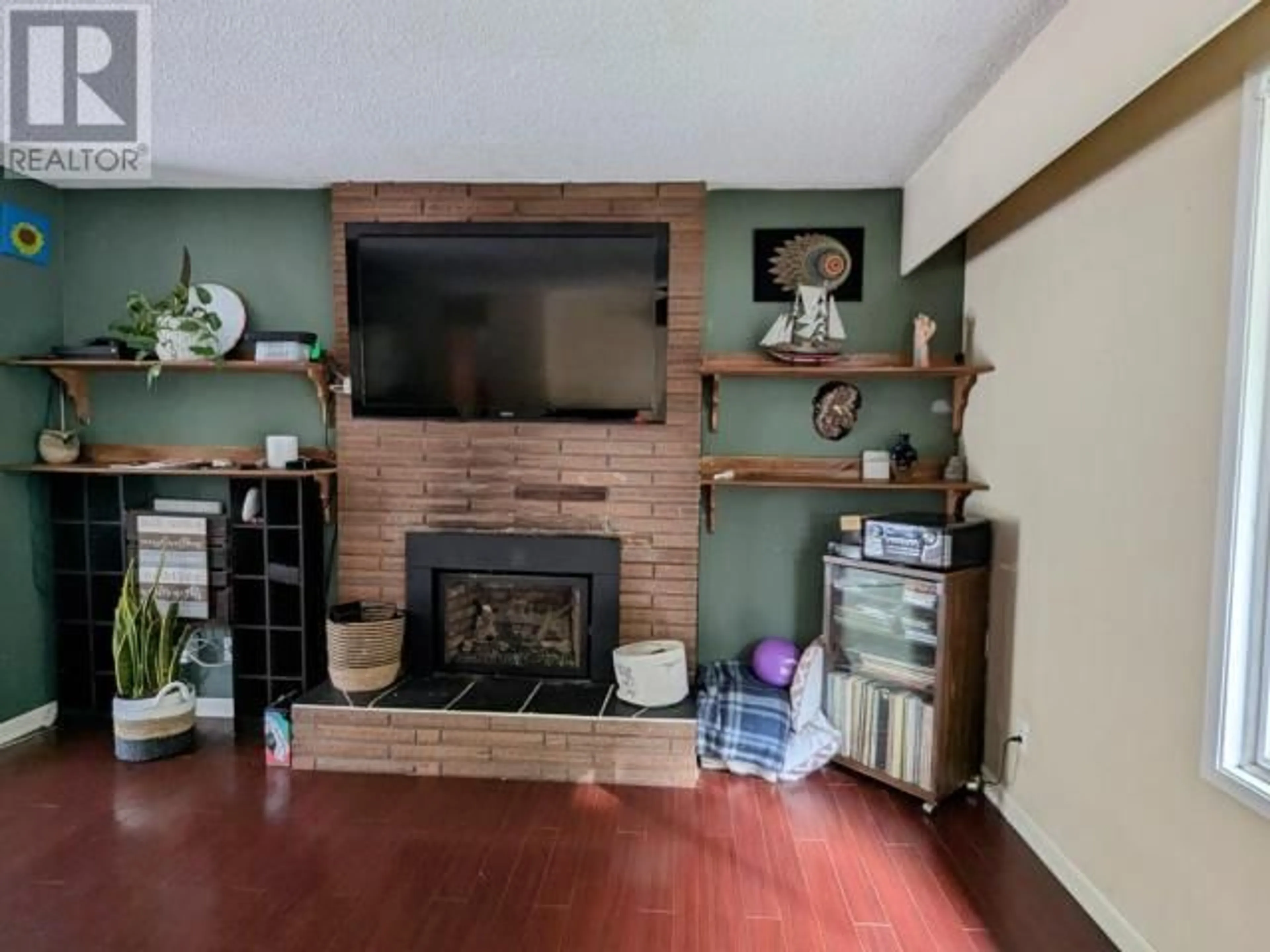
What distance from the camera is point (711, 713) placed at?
2975 millimetres

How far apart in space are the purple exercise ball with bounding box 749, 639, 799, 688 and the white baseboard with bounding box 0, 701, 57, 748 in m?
3.26

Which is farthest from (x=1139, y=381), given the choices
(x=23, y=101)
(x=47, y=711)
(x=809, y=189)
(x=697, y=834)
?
(x=47, y=711)

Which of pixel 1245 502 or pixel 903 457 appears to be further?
pixel 903 457

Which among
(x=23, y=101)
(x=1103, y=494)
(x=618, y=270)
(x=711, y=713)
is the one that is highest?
(x=23, y=101)

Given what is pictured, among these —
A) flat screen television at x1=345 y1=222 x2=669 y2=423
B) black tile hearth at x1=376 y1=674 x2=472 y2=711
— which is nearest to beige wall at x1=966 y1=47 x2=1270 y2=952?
flat screen television at x1=345 y1=222 x2=669 y2=423

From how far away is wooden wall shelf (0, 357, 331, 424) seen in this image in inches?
123

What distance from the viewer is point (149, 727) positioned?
117 inches

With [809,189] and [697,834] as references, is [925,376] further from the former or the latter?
[697,834]

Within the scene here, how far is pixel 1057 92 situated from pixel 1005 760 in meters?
2.21

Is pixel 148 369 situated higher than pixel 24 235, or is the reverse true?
pixel 24 235

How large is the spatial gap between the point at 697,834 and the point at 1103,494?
5.54 feet

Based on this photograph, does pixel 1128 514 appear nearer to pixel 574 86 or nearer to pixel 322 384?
pixel 574 86

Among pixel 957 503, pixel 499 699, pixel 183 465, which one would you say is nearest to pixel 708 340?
pixel 957 503

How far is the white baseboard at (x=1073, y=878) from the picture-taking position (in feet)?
6.28
